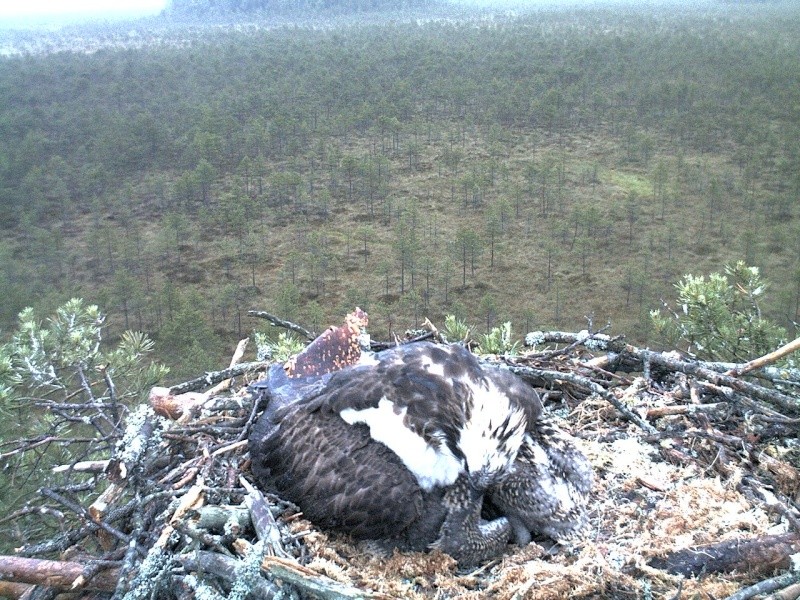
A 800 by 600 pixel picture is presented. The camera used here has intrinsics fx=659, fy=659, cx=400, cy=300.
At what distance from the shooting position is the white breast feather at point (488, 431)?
299 centimetres

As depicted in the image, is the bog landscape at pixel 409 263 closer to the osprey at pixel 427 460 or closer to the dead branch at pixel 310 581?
the dead branch at pixel 310 581

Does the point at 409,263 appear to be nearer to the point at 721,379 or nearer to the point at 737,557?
the point at 721,379

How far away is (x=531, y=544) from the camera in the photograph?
3.12 metres

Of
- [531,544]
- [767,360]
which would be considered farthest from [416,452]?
[767,360]

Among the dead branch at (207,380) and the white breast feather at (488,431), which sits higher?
the white breast feather at (488,431)

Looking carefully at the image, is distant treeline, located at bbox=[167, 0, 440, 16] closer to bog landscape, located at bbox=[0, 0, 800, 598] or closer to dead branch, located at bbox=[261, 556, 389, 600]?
bog landscape, located at bbox=[0, 0, 800, 598]

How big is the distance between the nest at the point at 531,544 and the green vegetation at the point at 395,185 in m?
12.8

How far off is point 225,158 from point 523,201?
17.0m

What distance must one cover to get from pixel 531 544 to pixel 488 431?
603 mm

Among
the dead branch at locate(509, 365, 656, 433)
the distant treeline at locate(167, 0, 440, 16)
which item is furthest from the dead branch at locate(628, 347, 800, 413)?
the distant treeline at locate(167, 0, 440, 16)

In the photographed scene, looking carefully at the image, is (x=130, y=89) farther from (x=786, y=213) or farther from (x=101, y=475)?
(x=101, y=475)

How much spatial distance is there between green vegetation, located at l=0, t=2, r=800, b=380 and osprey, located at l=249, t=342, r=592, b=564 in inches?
524

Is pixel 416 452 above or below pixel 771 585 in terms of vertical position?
above

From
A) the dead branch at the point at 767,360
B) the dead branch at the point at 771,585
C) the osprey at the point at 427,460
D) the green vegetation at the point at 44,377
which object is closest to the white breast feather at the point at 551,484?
the osprey at the point at 427,460
